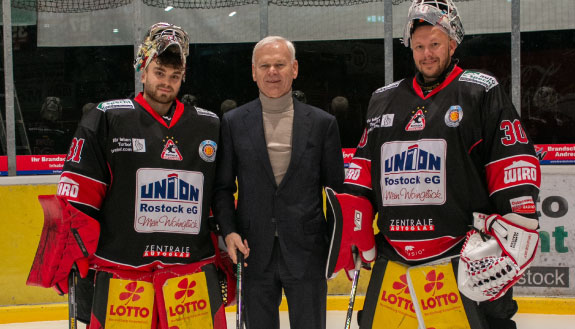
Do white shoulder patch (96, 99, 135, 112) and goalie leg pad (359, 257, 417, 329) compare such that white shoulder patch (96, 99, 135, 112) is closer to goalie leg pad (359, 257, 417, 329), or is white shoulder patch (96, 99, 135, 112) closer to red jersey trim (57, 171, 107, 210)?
red jersey trim (57, 171, 107, 210)

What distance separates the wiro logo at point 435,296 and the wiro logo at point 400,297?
0.06m

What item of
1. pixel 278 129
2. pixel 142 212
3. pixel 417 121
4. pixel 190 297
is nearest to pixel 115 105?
pixel 142 212

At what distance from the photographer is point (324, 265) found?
97.3 inches

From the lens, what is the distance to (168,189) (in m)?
2.26

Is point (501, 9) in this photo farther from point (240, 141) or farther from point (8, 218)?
point (8, 218)

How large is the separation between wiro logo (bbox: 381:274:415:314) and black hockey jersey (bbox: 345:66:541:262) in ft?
0.26

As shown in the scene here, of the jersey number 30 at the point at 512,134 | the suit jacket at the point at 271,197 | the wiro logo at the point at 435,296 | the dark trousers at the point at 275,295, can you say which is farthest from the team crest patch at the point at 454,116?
the dark trousers at the point at 275,295

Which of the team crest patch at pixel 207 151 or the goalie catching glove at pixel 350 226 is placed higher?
the team crest patch at pixel 207 151

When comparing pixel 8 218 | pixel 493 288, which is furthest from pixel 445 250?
pixel 8 218

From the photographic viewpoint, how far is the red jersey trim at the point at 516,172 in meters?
1.89

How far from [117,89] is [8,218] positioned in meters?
1.48

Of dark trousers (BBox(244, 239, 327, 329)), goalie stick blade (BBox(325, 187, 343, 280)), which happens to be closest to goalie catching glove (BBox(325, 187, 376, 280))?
goalie stick blade (BBox(325, 187, 343, 280))

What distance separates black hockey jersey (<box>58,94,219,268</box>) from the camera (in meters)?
2.25

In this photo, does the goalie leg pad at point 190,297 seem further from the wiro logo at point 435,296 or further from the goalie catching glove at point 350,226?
the wiro logo at point 435,296
